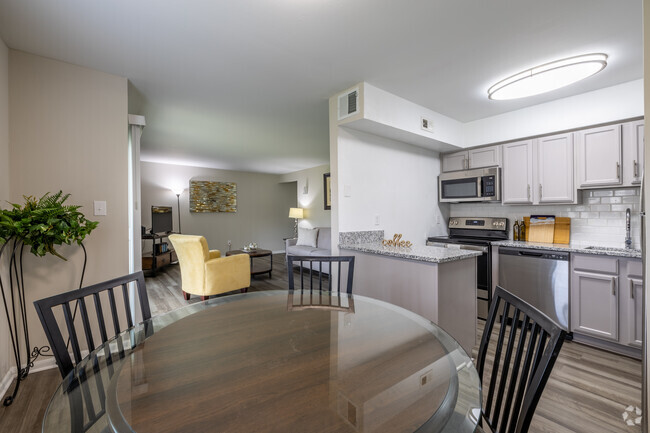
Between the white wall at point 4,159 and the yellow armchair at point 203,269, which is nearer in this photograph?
the white wall at point 4,159

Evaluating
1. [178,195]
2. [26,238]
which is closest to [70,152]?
[26,238]

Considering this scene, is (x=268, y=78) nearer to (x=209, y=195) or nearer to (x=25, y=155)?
(x=25, y=155)

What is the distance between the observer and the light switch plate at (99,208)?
7.66 ft

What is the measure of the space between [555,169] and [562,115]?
54 centimetres

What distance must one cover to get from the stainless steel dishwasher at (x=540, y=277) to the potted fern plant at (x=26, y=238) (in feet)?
12.1

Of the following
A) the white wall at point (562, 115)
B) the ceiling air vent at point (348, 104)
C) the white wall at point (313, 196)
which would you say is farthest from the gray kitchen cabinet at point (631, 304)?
the white wall at point (313, 196)

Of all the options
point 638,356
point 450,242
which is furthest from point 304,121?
point 638,356

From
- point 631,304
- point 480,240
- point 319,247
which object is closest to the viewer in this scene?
point 631,304

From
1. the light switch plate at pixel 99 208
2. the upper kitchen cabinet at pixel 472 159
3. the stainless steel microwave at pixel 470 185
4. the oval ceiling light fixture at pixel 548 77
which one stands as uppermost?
the oval ceiling light fixture at pixel 548 77

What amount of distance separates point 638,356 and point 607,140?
1856 mm

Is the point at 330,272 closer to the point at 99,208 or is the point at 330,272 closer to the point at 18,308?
the point at 99,208

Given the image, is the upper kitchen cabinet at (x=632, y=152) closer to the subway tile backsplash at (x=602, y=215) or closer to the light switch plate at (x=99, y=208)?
the subway tile backsplash at (x=602, y=215)

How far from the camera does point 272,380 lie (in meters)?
0.84

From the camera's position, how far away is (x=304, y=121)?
3777 mm
